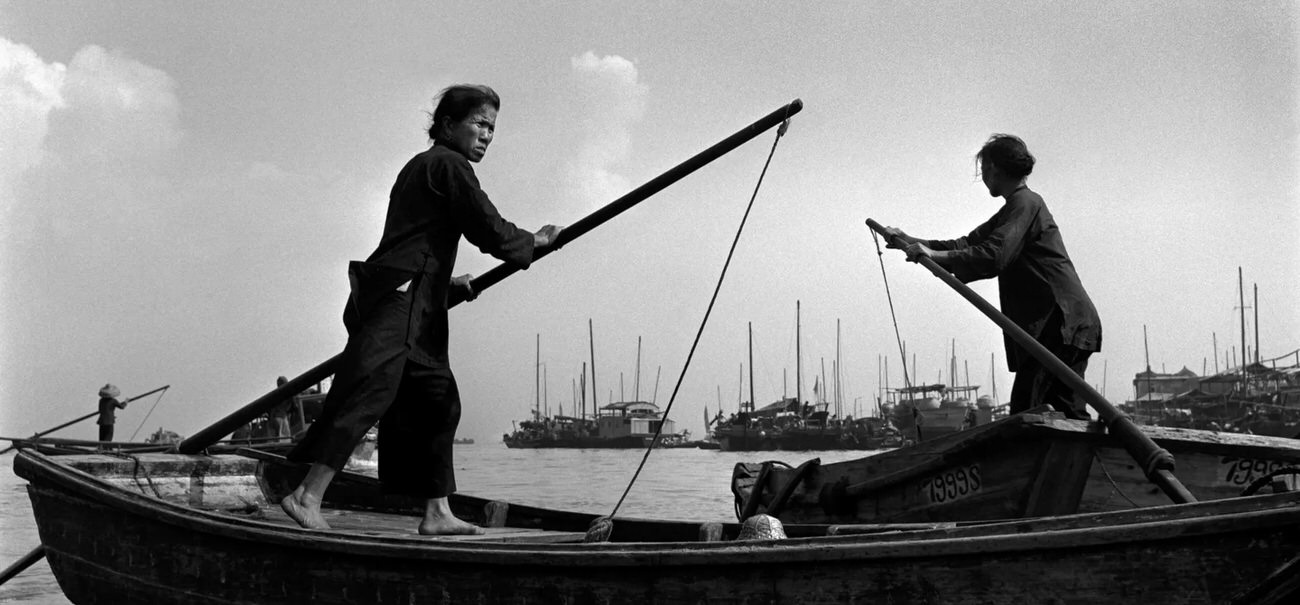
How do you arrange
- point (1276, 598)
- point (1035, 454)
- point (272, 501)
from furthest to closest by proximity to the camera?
point (272, 501), point (1035, 454), point (1276, 598)

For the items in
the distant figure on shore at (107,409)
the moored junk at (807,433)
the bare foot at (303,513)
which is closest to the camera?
the bare foot at (303,513)

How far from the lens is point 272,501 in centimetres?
562

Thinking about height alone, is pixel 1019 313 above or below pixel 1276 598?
above

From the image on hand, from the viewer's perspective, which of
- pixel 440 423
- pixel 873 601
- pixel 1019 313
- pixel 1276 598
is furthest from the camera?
pixel 1019 313

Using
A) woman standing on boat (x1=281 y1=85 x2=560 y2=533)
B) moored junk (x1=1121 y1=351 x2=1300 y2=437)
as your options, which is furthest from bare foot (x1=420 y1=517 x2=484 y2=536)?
moored junk (x1=1121 y1=351 x2=1300 y2=437)

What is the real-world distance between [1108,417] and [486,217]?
2.31 metres

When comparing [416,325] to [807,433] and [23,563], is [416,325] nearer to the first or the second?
[23,563]

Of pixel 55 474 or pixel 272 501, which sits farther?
pixel 272 501

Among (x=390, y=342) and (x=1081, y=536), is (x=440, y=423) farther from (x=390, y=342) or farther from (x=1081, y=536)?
(x=1081, y=536)

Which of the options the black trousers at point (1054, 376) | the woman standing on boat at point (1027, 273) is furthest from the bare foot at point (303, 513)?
the black trousers at point (1054, 376)

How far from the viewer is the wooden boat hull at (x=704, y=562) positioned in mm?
2217

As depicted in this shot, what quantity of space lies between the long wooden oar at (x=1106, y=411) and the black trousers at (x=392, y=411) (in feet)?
6.81

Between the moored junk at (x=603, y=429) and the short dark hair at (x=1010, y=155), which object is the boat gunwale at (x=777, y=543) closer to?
the short dark hair at (x=1010, y=155)

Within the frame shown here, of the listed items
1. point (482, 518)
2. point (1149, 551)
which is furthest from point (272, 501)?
point (1149, 551)
